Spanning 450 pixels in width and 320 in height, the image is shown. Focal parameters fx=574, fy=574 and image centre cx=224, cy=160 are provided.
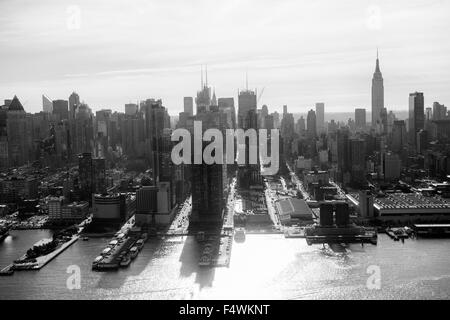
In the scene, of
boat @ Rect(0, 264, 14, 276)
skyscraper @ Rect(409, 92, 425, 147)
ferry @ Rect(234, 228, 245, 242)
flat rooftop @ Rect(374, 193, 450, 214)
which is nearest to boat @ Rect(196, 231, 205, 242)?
ferry @ Rect(234, 228, 245, 242)

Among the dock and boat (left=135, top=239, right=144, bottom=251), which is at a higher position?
boat (left=135, top=239, right=144, bottom=251)

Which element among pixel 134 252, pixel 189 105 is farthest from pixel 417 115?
pixel 134 252

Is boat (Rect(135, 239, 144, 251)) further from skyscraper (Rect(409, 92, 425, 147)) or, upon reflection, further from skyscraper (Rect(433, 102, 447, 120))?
skyscraper (Rect(433, 102, 447, 120))

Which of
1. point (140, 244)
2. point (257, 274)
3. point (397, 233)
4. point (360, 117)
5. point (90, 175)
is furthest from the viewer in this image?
point (360, 117)

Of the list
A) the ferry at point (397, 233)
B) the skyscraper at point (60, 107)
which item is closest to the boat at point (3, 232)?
the ferry at point (397, 233)

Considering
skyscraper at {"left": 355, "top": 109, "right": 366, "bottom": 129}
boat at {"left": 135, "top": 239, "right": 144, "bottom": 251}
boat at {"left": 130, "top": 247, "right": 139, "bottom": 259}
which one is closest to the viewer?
boat at {"left": 130, "top": 247, "right": 139, "bottom": 259}

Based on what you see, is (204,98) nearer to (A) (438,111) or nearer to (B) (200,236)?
(B) (200,236)

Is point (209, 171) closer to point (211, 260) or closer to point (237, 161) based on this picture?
point (211, 260)
